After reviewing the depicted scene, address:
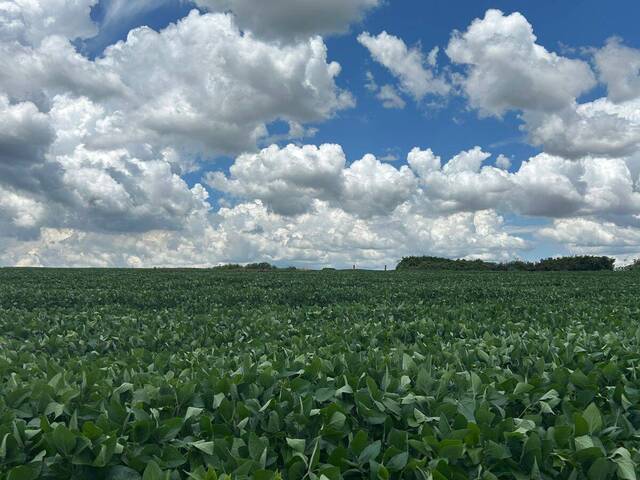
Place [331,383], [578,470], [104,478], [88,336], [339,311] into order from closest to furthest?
1. [104,478]
2. [578,470]
3. [331,383]
4. [88,336]
5. [339,311]

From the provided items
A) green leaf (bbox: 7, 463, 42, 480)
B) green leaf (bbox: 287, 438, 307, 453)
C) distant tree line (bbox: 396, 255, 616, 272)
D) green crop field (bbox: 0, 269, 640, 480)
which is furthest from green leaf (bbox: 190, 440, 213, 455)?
distant tree line (bbox: 396, 255, 616, 272)

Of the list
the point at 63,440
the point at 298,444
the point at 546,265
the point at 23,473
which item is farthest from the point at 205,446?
the point at 546,265

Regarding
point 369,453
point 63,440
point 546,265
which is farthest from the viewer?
point 546,265

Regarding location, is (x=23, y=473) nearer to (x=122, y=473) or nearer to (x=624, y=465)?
(x=122, y=473)

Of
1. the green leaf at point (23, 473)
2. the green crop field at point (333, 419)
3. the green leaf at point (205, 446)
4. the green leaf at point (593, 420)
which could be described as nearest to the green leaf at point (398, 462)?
the green crop field at point (333, 419)

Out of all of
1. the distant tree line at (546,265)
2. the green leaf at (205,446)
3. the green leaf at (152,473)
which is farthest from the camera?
the distant tree line at (546,265)

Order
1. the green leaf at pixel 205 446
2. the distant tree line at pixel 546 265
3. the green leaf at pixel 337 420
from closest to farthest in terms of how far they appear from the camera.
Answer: the green leaf at pixel 205 446, the green leaf at pixel 337 420, the distant tree line at pixel 546 265

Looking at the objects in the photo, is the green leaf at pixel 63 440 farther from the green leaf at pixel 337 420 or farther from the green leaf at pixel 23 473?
the green leaf at pixel 337 420

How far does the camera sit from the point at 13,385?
159 inches

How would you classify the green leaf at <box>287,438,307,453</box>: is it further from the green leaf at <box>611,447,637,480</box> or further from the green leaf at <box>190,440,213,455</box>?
the green leaf at <box>611,447,637,480</box>

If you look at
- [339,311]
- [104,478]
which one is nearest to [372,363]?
[104,478]

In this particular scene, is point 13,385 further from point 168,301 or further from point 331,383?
point 168,301

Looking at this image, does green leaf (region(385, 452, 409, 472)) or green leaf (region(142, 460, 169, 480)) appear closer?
green leaf (region(142, 460, 169, 480))

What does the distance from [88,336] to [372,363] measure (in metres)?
6.22
